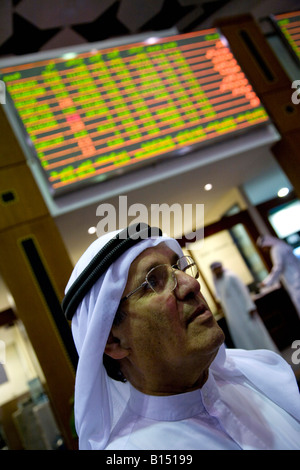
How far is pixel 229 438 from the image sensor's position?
3.20 ft

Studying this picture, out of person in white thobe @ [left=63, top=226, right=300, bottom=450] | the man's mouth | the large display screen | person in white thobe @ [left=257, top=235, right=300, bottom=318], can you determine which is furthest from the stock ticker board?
person in white thobe @ [left=257, top=235, right=300, bottom=318]

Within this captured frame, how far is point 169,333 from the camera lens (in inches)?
38.2

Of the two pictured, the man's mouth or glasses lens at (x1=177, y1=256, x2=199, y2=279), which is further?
Answer: glasses lens at (x1=177, y1=256, x2=199, y2=279)

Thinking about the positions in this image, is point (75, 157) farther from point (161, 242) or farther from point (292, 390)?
point (292, 390)

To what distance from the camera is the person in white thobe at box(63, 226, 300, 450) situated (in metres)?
0.95

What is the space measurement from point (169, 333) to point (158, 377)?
170 millimetres

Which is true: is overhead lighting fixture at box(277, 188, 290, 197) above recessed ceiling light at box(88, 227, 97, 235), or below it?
below

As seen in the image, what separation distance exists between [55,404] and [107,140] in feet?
7.13

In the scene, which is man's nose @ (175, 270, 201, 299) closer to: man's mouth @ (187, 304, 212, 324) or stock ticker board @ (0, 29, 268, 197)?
man's mouth @ (187, 304, 212, 324)

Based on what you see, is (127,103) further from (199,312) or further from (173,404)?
(173,404)

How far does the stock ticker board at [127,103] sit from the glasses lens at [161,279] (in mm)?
1715

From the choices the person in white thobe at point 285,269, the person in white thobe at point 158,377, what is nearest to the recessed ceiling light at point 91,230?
the person in white thobe at point 158,377

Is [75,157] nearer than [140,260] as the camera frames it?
No
